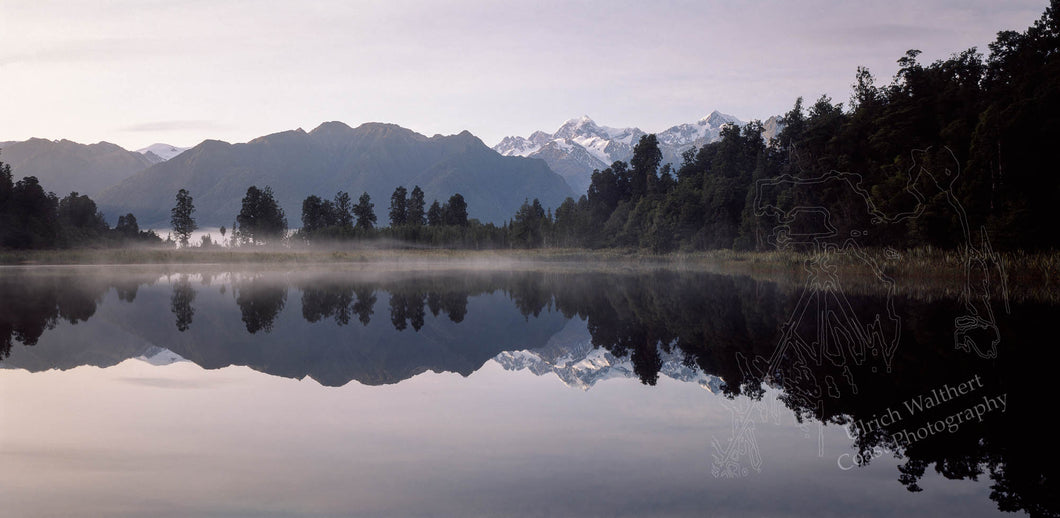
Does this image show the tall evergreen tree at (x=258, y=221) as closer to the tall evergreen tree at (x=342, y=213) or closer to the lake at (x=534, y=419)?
the tall evergreen tree at (x=342, y=213)

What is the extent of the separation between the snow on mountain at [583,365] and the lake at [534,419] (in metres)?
0.09

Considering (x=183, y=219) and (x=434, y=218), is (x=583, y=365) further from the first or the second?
(x=434, y=218)

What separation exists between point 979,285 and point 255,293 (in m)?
33.9

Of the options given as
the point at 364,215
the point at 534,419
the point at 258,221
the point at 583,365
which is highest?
the point at 364,215

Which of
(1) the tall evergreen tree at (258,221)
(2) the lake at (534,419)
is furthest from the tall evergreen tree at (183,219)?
(2) the lake at (534,419)

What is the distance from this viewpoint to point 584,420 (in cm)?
916

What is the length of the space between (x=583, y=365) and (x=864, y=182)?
46814mm

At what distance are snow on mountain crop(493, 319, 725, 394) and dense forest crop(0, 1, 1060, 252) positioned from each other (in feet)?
15.1

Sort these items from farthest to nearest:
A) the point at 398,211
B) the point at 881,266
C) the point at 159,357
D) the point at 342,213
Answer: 1. the point at 398,211
2. the point at 342,213
3. the point at 881,266
4. the point at 159,357

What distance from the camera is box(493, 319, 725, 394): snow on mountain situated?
39.0ft

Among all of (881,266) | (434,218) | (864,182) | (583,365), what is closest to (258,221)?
(434,218)

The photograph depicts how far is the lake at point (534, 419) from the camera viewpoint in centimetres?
627

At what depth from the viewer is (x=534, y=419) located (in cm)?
927

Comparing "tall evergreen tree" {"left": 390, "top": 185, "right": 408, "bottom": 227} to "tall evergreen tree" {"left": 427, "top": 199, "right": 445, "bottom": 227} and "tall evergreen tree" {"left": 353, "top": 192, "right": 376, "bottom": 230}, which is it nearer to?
"tall evergreen tree" {"left": 353, "top": 192, "right": 376, "bottom": 230}
